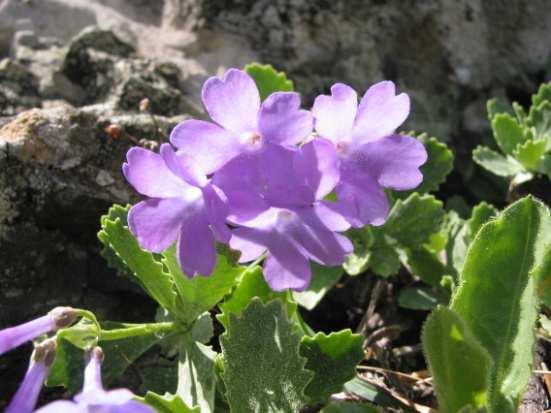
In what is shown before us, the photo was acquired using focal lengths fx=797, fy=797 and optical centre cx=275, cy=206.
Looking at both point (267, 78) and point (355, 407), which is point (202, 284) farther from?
point (267, 78)

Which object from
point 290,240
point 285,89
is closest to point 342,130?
point 290,240

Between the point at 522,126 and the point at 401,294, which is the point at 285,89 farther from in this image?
the point at 522,126

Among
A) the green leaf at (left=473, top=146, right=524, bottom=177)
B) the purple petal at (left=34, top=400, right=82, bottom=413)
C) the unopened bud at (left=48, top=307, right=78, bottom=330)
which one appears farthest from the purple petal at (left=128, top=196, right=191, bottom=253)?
the green leaf at (left=473, top=146, right=524, bottom=177)

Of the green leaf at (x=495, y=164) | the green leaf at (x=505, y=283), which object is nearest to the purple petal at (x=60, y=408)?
the green leaf at (x=505, y=283)

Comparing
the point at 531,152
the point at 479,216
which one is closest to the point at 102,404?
the point at 479,216

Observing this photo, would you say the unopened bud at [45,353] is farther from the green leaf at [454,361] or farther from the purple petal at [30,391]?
the green leaf at [454,361]

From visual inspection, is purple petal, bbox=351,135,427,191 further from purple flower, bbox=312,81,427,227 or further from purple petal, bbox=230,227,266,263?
purple petal, bbox=230,227,266,263

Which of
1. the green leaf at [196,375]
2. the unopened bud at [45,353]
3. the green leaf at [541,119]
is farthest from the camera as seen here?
the green leaf at [541,119]
